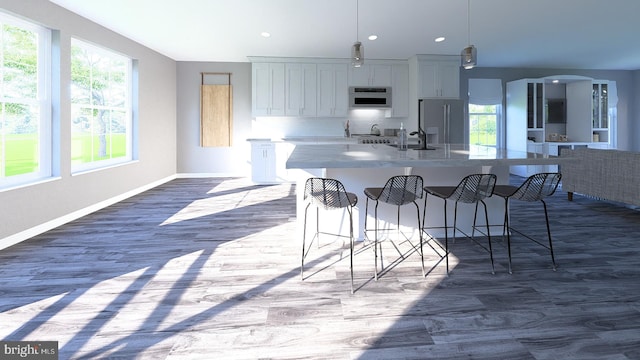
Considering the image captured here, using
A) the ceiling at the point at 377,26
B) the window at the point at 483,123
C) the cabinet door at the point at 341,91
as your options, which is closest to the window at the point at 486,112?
the window at the point at 483,123

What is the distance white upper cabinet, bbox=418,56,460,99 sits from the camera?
737cm

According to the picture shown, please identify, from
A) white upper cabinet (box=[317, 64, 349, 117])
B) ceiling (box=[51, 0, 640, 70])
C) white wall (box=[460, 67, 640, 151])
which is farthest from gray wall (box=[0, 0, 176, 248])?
white wall (box=[460, 67, 640, 151])

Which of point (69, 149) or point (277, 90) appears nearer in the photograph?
point (69, 149)

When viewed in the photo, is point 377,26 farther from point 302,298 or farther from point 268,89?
point 302,298

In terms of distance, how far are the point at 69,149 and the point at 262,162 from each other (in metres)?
3.56

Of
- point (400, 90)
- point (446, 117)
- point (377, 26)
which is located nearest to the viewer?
point (377, 26)

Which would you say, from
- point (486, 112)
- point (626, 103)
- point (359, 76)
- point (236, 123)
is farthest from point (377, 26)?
point (626, 103)

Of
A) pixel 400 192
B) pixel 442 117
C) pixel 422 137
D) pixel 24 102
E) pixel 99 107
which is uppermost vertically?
pixel 442 117

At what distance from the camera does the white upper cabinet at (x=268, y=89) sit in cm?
752

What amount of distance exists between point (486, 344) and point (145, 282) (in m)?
2.24

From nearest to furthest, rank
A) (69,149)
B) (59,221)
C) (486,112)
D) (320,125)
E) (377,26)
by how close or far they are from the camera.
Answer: (59,221) < (69,149) < (377,26) < (320,125) < (486,112)

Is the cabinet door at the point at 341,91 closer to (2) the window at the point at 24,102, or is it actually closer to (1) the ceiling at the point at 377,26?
(1) the ceiling at the point at 377,26

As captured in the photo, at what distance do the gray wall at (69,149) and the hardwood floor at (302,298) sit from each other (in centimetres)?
33

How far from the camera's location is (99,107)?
5492mm
